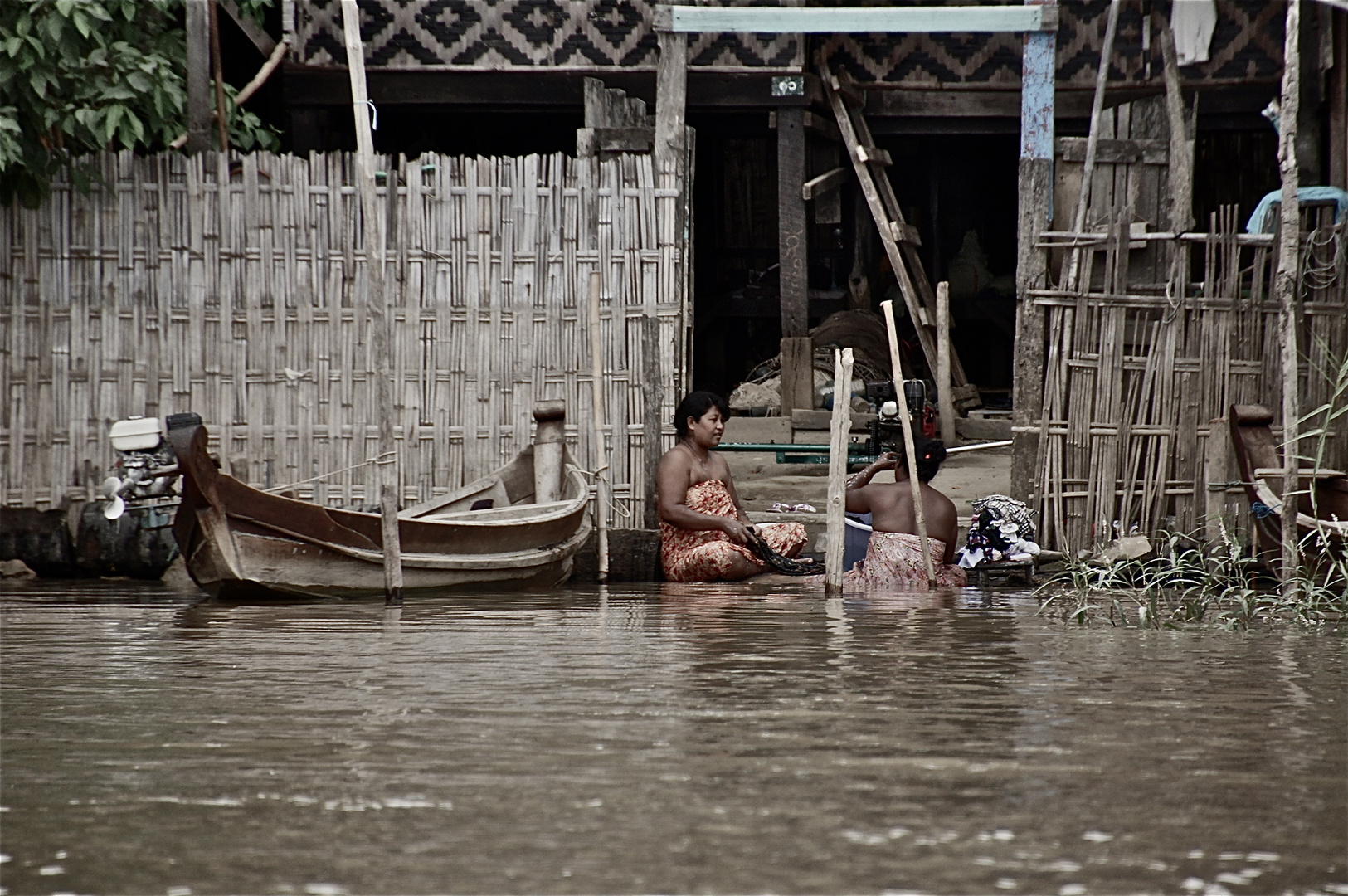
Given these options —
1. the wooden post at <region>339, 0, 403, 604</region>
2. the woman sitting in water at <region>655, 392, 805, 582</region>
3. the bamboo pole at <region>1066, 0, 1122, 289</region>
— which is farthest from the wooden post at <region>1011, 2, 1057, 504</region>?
the wooden post at <region>339, 0, 403, 604</region>

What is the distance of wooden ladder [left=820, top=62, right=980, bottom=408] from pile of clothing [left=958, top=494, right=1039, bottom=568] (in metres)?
3.62

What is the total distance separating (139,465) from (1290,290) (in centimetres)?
548

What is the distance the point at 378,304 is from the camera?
693 centimetres

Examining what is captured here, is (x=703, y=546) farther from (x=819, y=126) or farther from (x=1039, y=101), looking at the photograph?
(x=819, y=126)

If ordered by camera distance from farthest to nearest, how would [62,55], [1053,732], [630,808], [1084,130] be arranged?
[1084,130] < [62,55] < [1053,732] < [630,808]

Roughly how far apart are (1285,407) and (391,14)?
6.49m

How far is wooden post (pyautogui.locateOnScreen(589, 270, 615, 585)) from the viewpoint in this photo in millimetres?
7895

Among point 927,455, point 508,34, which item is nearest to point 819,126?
point 508,34

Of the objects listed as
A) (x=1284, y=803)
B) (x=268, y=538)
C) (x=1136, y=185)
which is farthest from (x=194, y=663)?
(x=1136, y=185)

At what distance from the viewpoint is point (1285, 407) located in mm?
6352

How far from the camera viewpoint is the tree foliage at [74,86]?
7.64 m

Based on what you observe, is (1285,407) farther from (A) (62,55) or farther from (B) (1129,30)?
(A) (62,55)

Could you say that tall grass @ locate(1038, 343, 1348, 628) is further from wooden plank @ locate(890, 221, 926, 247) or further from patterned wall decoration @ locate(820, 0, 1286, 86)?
wooden plank @ locate(890, 221, 926, 247)

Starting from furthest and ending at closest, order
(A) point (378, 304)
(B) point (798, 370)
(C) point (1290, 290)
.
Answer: (B) point (798, 370)
(A) point (378, 304)
(C) point (1290, 290)
